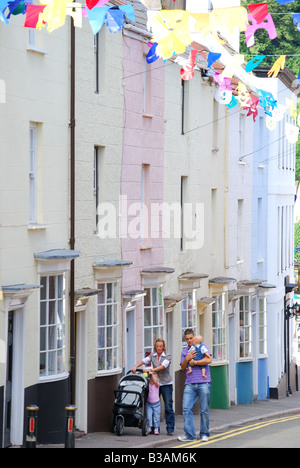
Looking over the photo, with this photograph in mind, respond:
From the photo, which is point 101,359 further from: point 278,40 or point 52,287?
point 278,40

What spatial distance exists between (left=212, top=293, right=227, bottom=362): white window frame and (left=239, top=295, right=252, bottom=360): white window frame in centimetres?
271

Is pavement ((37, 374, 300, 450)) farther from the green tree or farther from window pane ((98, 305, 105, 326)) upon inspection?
the green tree

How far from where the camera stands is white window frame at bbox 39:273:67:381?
18859 mm

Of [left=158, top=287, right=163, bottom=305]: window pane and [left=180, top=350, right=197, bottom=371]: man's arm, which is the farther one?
[left=158, top=287, right=163, bottom=305]: window pane

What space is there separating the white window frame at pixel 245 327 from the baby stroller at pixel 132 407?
12.8 metres

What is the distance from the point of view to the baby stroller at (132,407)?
20.5m

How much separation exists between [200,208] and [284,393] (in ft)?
43.2

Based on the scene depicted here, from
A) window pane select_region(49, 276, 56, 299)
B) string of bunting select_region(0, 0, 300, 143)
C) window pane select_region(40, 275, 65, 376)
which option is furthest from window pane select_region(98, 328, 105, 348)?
string of bunting select_region(0, 0, 300, 143)

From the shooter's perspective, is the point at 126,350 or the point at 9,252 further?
the point at 126,350

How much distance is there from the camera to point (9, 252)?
57.2ft

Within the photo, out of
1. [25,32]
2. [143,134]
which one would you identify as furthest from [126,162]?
[25,32]

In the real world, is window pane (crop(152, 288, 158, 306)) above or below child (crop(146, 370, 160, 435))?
above

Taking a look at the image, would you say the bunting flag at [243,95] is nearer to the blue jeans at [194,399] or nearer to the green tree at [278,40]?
the blue jeans at [194,399]

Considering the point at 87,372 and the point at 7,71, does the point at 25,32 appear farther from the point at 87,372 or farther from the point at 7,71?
→ the point at 87,372
